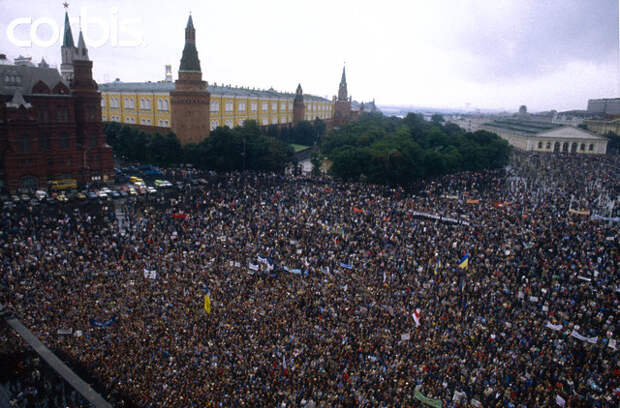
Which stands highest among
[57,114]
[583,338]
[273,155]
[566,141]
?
[57,114]

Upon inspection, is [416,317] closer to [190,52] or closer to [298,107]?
[190,52]

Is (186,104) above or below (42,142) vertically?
above

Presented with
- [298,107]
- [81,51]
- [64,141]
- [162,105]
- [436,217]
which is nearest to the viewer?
[436,217]

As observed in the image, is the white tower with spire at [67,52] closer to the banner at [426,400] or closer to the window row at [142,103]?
the window row at [142,103]

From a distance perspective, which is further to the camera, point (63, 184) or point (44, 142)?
point (63, 184)

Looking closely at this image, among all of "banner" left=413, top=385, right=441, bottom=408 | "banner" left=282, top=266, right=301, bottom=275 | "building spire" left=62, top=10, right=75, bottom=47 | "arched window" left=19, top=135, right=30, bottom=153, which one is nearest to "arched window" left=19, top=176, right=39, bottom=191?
"arched window" left=19, top=135, right=30, bottom=153

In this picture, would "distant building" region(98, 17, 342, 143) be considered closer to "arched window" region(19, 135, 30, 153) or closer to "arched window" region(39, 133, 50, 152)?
"arched window" region(39, 133, 50, 152)

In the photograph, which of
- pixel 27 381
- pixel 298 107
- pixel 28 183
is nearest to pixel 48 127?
pixel 28 183
